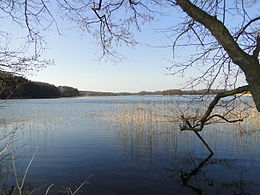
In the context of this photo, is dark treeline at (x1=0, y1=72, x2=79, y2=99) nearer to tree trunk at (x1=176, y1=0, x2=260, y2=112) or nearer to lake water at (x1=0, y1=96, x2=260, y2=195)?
lake water at (x1=0, y1=96, x2=260, y2=195)

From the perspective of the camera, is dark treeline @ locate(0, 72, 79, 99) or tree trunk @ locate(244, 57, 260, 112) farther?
dark treeline @ locate(0, 72, 79, 99)

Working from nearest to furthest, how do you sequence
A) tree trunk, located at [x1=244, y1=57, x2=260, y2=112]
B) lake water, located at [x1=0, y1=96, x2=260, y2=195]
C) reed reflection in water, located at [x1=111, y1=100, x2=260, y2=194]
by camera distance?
tree trunk, located at [x1=244, y1=57, x2=260, y2=112] < lake water, located at [x1=0, y1=96, x2=260, y2=195] < reed reflection in water, located at [x1=111, y1=100, x2=260, y2=194]

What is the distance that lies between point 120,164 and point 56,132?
551 centimetres

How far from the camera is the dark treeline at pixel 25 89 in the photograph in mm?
3768

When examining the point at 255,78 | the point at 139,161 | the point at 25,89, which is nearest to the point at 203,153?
the point at 139,161

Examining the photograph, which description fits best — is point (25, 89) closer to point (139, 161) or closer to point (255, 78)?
point (139, 161)

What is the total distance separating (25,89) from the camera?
17.6 ft

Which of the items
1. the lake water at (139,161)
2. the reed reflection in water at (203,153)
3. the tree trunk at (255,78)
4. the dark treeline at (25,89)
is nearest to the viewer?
the tree trunk at (255,78)

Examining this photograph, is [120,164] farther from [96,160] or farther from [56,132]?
[56,132]

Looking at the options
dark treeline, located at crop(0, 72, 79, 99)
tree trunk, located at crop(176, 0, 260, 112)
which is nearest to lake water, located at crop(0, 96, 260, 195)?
dark treeline, located at crop(0, 72, 79, 99)

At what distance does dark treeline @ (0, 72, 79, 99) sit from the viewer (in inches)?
148

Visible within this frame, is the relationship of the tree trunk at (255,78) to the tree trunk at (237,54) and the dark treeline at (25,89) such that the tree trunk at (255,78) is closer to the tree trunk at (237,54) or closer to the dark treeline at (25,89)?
the tree trunk at (237,54)

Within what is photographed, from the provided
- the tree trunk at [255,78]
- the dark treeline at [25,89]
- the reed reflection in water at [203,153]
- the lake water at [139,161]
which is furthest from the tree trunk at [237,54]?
the dark treeline at [25,89]

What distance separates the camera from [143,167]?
5734mm
